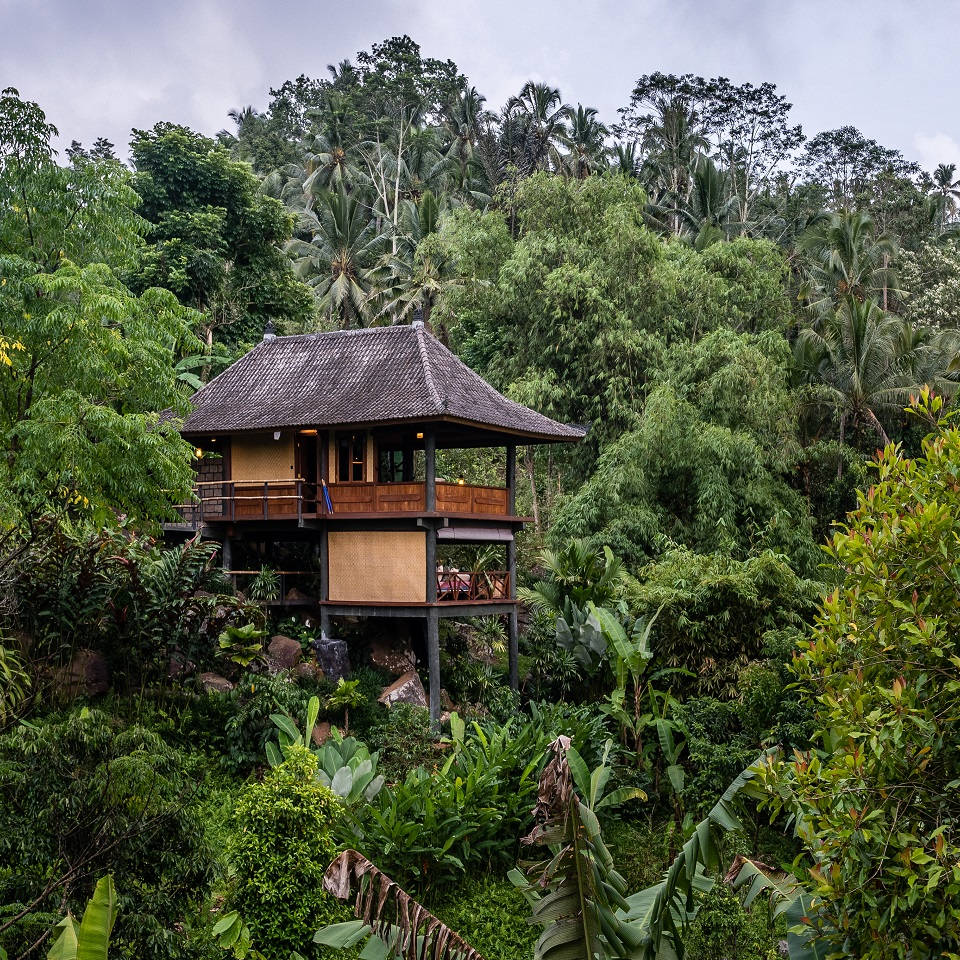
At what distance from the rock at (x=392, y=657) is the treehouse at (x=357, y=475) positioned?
0.87 meters

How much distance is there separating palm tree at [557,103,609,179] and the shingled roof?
1892 cm

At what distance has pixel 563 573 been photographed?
1905 cm

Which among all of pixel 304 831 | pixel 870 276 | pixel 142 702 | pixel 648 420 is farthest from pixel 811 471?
pixel 304 831

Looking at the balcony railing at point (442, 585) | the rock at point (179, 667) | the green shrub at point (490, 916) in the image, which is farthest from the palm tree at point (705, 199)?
the green shrub at point (490, 916)

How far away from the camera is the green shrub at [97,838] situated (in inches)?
234

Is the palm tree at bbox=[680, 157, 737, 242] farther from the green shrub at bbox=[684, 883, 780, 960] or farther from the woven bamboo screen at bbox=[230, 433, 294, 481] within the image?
the green shrub at bbox=[684, 883, 780, 960]

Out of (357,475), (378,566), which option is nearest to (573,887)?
(378,566)

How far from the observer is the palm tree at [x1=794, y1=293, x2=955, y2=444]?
2478 cm

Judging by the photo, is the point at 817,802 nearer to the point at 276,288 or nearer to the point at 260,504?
the point at 260,504

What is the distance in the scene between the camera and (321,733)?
14.7 meters

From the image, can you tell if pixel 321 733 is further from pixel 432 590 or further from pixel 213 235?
pixel 213 235

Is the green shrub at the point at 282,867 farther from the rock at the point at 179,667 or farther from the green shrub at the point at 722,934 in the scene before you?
the rock at the point at 179,667

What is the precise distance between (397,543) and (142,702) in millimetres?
4527

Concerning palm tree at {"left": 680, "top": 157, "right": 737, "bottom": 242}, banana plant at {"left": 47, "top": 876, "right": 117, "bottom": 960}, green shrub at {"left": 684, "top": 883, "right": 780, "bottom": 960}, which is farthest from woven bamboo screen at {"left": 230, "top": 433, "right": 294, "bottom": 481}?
palm tree at {"left": 680, "top": 157, "right": 737, "bottom": 242}
